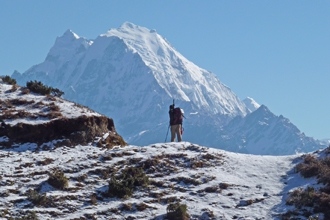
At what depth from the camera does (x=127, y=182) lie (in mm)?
30172

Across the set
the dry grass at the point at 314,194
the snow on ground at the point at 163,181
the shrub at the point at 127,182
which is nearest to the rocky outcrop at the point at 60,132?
the snow on ground at the point at 163,181

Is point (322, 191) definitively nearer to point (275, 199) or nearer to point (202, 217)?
point (275, 199)

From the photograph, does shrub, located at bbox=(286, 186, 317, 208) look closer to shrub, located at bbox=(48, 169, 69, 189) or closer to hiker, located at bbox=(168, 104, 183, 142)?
shrub, located at bbox=(48, 169, 69, 189)

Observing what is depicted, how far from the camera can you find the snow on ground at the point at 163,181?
28.1 metres

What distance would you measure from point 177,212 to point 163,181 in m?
4.25

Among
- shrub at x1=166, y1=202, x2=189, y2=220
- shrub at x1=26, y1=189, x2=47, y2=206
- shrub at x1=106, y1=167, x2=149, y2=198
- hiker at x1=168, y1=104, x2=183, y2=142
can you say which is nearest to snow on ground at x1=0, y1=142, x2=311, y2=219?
shrub at x1=26, y1=189, x2=47, y2=206

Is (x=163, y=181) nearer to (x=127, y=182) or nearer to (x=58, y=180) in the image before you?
(x=127, y=182)

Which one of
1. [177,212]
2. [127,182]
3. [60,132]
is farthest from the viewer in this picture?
[60,132]

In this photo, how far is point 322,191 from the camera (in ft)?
98.2

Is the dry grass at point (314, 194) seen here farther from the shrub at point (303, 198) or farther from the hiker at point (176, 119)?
the hiker at point (176, 119)

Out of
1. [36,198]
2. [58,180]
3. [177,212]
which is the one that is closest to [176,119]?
[58,180]

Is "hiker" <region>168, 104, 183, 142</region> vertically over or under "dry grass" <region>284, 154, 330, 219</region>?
over

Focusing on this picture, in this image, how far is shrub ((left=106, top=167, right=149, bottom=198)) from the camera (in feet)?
97.0

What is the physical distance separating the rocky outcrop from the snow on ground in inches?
27.5
